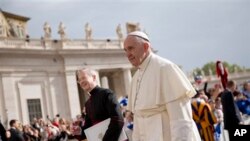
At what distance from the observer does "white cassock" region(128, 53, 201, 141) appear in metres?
3.40

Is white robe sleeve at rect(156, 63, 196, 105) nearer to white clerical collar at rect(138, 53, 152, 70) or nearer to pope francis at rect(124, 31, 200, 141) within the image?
pope francis at rect(124, 31, 200, 141)

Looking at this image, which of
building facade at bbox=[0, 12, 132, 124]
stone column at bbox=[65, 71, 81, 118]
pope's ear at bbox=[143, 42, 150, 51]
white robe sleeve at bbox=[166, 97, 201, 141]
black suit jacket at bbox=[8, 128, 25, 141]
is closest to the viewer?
white robe sleeve at bbox=[166, 97, 201, 141]

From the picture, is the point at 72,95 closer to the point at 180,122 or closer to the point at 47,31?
the point at 47,31

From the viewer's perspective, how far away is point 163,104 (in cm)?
362

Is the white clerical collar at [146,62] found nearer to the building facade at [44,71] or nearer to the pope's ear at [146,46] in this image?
the pope's ear at [146,46]

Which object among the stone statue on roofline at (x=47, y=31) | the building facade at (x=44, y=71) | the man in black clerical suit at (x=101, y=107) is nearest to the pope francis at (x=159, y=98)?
the man in black clerical suit at (x=101, y=107)

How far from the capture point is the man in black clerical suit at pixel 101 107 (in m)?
4.71

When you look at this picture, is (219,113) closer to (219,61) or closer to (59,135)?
(219,61)

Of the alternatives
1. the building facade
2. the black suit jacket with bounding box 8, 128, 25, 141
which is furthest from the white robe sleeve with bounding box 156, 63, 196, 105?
the building facade

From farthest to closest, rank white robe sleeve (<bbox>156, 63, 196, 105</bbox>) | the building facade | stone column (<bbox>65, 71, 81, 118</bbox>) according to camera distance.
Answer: stone column (<bbox>65, 71, 81, 118</bbox>) < the building facade < white robe sleeve (<bbox>156, 63, 196, 105</bbox>)

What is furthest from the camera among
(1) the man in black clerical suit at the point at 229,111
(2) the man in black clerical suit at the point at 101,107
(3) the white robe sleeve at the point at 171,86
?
(1) the man in black clerical suit at the point at 229,111

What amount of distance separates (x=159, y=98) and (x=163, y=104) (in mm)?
77

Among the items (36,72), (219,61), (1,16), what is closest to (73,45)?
(36,72)

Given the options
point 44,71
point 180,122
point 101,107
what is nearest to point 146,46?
point 180,122
